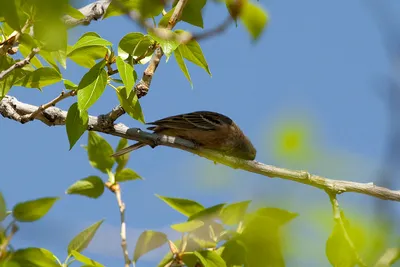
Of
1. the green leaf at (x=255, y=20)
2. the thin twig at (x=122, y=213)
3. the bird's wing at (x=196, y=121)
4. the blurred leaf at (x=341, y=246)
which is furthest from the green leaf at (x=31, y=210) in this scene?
the bird's wing at (x=196, y=121)

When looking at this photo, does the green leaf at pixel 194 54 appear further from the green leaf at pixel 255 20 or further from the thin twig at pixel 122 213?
the thin twig at pixel 122 213

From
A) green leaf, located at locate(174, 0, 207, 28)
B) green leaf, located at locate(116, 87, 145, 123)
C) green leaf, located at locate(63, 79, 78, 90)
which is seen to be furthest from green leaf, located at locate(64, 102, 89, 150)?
green leaf, located at locate(174, 0, 207, 28)

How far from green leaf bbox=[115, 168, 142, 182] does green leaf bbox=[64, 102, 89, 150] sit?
Result: 0.59 meters

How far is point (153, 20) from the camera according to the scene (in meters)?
4.20

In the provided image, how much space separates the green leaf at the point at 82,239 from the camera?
3.84m

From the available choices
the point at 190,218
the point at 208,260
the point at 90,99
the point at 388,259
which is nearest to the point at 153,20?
the point at 90,99

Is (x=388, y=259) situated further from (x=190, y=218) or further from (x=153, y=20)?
(x=153, y=20)

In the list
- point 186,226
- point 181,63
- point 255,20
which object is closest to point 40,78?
point 181,63

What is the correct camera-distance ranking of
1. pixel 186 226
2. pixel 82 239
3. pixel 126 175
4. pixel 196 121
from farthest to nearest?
pixel 196 121 < pixel 126 175 < pixel 82 239 < pixel 186 226

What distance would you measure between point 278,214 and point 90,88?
217 cm

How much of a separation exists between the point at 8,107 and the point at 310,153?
300cm

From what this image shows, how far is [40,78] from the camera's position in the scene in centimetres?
451

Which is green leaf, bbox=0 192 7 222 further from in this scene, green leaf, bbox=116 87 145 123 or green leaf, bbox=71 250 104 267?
green leaf, bbox=116 87 145 123

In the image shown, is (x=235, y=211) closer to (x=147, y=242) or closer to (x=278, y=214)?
(x=147, y=242)
